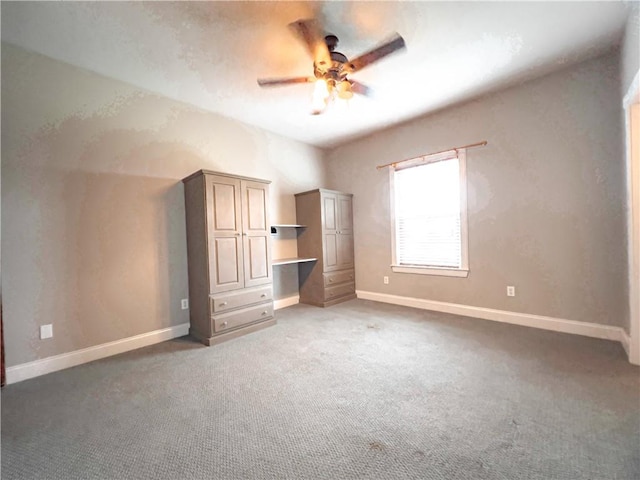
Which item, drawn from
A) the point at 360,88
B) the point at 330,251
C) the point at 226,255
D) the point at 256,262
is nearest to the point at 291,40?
the point at 360,88

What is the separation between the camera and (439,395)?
1.87 metres

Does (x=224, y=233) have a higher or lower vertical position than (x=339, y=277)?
higher

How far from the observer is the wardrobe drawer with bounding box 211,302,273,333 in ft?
9.59

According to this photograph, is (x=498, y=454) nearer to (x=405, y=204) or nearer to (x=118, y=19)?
(x=405, y=204)

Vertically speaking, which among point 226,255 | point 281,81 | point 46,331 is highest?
point 281,81

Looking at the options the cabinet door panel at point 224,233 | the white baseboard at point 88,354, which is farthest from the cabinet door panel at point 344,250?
the white baseboard at point 88,354

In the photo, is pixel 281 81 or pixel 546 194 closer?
pixel 281 81

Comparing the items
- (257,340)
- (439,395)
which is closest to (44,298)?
(257,340)

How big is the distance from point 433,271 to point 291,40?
3.25m

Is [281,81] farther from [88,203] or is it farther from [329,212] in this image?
[329,212]

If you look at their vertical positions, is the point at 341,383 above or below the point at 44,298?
below

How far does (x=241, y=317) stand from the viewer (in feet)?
10.2

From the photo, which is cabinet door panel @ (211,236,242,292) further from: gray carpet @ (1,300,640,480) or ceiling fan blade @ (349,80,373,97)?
ceiling fan blade @ (349,80,373,97)

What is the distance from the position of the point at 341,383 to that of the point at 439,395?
69 cm
